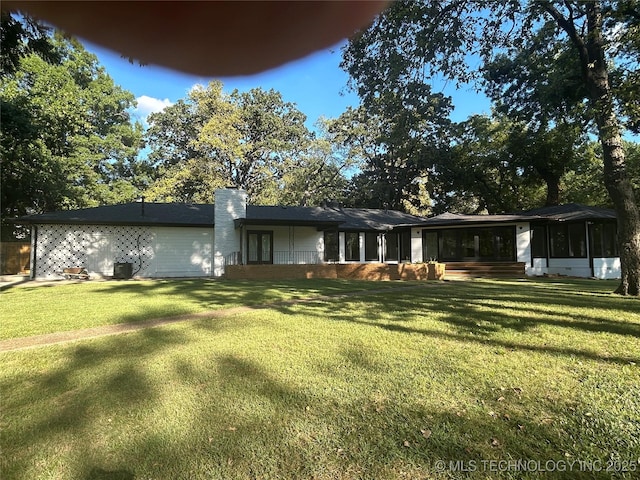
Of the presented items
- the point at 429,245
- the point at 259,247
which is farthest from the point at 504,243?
the point at 259,247

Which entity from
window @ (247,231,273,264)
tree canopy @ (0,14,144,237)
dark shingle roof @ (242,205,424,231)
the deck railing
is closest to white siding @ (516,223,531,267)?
dark shingle roof @ (242,205,424,231)

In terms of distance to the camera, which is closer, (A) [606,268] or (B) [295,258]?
(A) [606,268]

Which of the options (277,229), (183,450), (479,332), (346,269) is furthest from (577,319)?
(277,229)

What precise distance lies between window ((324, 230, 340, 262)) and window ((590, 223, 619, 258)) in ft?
40.5

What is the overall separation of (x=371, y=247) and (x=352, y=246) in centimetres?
120

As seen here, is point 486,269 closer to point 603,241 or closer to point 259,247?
point 603,241

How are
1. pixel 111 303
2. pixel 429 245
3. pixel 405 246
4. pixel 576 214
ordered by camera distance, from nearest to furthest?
pixel 111 303 → pixel 576 214 → pixel 429 245 → pixel 405 246

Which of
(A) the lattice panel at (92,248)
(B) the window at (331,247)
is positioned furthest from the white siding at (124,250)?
(B) the window at (331,247)

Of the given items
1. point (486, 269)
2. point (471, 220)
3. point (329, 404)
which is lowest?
point (329, 404)

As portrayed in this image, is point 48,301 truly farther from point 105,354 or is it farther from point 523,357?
point 523,357

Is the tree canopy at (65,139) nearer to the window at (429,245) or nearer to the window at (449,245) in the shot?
the window at (429,245)

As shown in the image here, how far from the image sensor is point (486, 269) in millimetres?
19016

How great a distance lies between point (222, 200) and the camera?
18.3m

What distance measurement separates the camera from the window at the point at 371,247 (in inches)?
857
